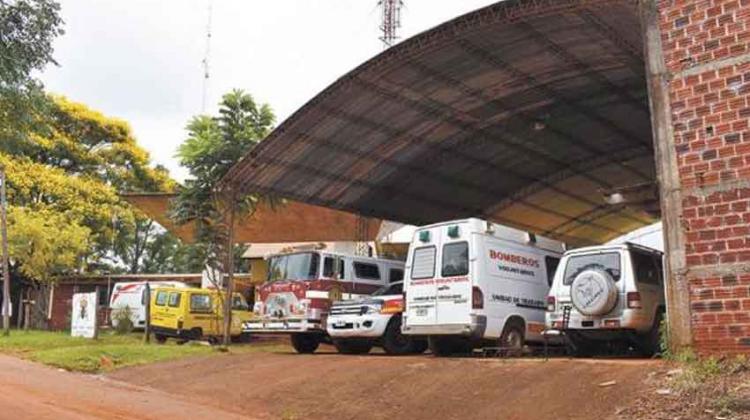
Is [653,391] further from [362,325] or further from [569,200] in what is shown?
[569,200]

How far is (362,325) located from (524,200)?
10.5 metres

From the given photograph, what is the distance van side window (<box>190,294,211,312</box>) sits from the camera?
1015 inches

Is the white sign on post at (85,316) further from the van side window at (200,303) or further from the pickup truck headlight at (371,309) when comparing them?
the pickup truck headlight at (371,309)

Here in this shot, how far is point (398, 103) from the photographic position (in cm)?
1745

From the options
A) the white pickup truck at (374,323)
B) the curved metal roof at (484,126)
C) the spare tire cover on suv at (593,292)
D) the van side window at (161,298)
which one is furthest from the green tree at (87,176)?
the spare tire cover on suv at (593,292)

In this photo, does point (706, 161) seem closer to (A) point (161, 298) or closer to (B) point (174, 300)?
(B) point (174, 300)

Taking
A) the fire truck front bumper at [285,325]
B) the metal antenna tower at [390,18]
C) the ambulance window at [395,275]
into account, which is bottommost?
the fire truck front bumper at [285,325]

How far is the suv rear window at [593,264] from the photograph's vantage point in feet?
42.3

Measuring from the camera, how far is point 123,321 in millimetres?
28312

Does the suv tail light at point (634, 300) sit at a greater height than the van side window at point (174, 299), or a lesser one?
lesser

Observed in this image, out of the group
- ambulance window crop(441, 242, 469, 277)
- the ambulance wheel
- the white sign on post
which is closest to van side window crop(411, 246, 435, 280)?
ambulance window crop(441, 242, 469, 277)

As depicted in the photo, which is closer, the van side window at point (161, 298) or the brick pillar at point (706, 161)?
the brick pillar at point (706, 161)

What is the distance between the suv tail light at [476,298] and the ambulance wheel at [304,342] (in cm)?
548

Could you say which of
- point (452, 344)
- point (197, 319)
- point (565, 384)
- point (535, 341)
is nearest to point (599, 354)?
point (535, 341)
